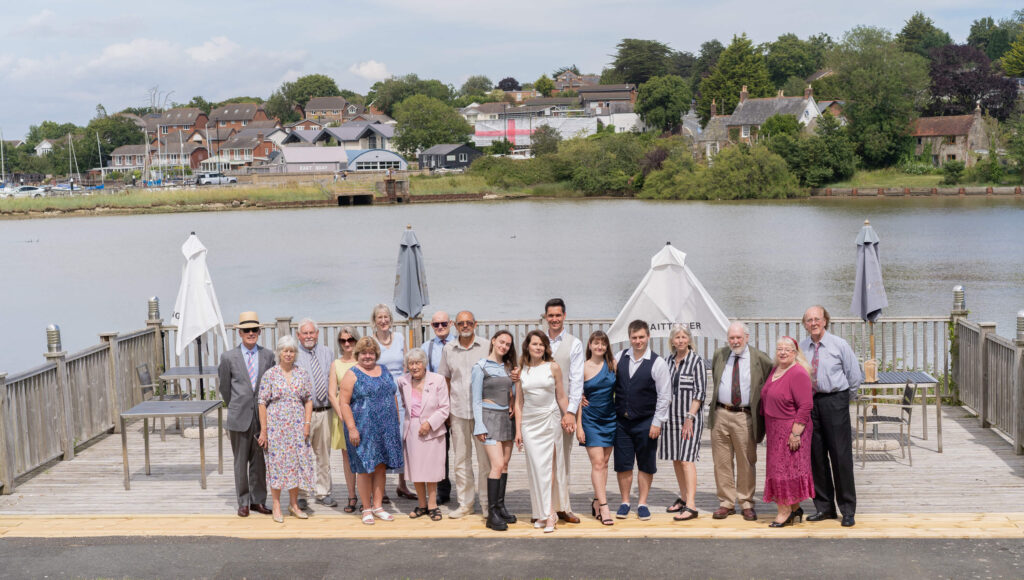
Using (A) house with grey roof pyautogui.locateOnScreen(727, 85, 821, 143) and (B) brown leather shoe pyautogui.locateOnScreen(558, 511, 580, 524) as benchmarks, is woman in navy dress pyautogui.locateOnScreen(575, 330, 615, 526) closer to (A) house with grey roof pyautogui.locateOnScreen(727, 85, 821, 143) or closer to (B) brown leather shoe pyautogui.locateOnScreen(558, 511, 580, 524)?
(B) brown leather shoe pyautogui.locateOnScreen(558, 511, 580, 524)

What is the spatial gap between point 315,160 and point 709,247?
3074 inches

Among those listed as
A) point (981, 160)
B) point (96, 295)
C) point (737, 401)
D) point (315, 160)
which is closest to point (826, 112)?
point (981, 160)

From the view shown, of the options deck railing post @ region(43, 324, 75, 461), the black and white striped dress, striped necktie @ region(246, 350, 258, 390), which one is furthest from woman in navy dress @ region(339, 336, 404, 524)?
deck railing post @ region(43, 324, 75, 461)

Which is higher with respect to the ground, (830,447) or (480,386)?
(480,386)

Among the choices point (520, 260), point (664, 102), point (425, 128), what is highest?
point (664, 102)

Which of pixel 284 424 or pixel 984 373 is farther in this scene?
pixel 984 373

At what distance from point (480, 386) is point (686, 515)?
2.04m


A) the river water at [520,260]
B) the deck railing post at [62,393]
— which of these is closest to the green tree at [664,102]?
the river water at [520,260]

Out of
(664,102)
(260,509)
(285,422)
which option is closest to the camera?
(285,422)

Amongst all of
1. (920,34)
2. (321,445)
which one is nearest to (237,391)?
(321,445)

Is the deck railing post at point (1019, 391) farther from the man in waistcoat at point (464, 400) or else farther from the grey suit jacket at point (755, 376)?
the man in waistcoat at point (464, 400)

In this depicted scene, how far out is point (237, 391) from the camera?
866 cm

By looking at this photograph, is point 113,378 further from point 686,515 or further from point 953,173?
point 953,173

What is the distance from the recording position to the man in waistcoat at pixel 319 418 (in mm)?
9125
